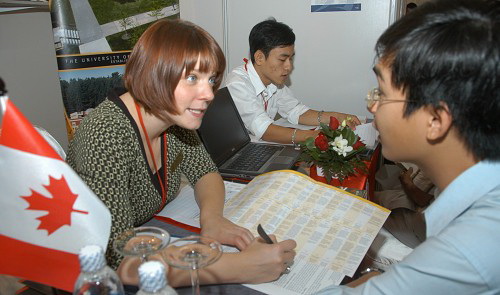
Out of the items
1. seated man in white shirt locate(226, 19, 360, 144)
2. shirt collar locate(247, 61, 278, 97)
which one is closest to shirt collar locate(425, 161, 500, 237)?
seated man in white shirt locate(226, 19, 360, 144)

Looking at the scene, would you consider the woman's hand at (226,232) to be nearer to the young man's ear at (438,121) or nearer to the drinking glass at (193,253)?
the drinking glass at (193,253)

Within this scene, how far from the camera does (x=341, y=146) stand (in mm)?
1553

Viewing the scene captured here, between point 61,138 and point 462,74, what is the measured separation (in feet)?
9.43

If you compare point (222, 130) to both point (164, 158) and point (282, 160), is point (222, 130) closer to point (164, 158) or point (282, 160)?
point (282, 160)

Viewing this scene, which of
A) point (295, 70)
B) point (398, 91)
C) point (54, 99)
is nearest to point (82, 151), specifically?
point (398, 91)

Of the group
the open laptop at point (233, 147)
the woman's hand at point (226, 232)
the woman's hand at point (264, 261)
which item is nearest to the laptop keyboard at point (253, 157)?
the open laptop at point (233, 147)

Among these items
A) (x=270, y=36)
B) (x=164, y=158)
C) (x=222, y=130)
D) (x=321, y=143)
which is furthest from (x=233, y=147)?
(x=270, y=36)

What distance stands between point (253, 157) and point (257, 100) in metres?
0.68

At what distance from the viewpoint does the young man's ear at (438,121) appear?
0.74 meters

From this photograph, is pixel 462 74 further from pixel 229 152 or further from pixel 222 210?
pixel 229 152

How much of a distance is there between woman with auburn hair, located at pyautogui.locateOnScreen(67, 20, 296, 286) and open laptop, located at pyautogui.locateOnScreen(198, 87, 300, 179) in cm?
29

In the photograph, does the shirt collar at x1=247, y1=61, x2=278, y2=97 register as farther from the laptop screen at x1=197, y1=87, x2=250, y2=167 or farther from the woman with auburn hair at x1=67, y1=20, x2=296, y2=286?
the woman with auburn hair at x1=67, y1=20, x2=296, y2=286

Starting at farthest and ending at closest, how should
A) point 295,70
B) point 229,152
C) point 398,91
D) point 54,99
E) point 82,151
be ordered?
point 295,70
point 54,99
point 229,152
point 82,151
point 398,91

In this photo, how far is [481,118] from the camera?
28.6 inches
